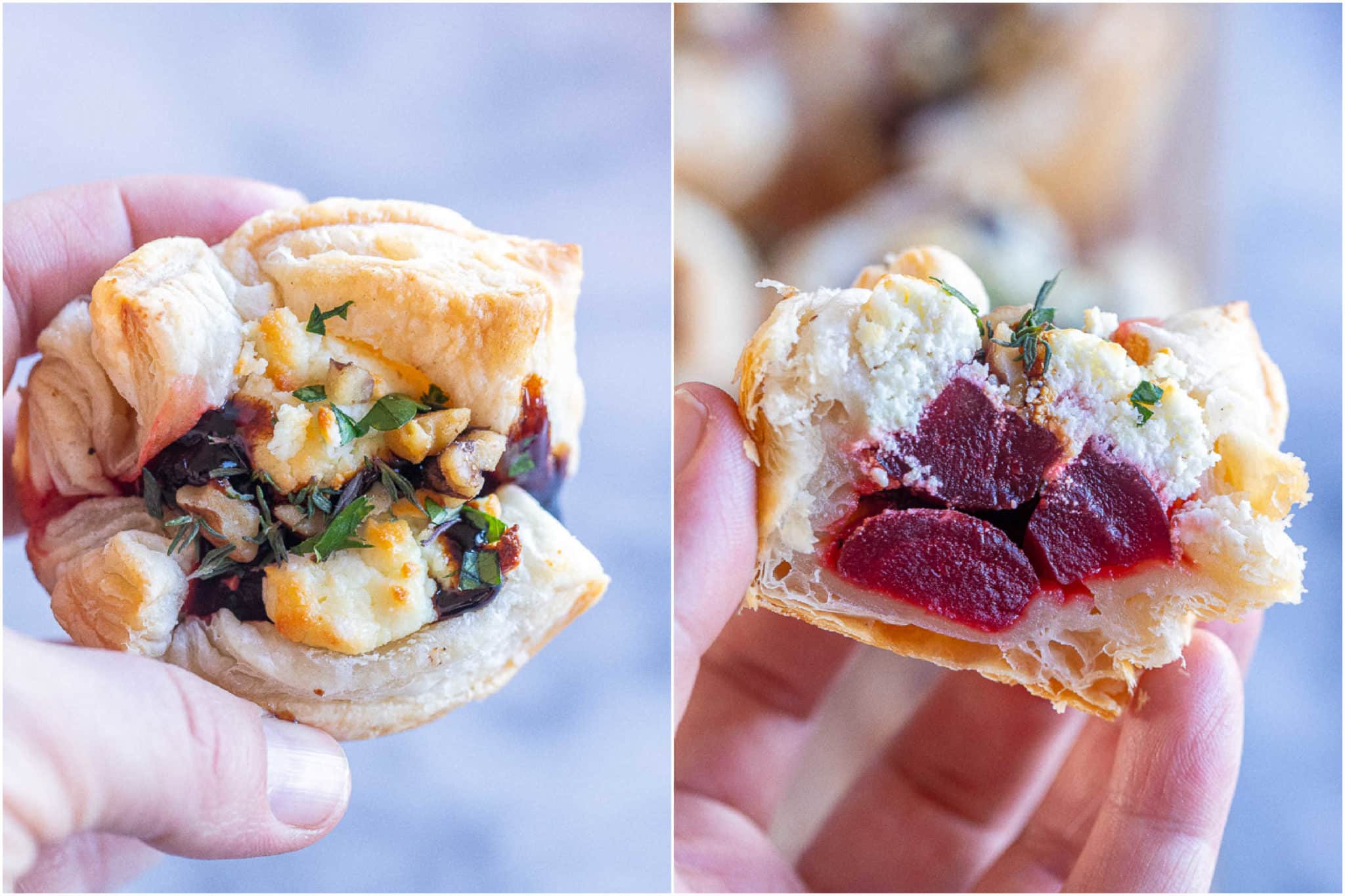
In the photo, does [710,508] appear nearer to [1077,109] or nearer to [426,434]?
[426,434]

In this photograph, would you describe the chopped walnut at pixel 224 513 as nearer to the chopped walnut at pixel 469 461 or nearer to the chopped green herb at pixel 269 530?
the chopped green herb at pixel 269 530

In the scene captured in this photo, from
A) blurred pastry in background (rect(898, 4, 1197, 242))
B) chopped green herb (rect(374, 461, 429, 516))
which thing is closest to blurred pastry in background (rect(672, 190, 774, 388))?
blurred pastry in background (rect(898, 4, 1197, 242))

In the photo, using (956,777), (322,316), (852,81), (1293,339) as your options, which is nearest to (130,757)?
(322,316)

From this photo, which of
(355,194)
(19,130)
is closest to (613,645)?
(355,194)

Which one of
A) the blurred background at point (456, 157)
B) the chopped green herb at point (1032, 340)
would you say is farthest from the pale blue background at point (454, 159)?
the chopped green herb at point (1032, 340)

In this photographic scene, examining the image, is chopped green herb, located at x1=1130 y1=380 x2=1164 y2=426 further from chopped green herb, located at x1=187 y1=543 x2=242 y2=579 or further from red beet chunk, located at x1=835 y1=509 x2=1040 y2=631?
chopped green herb, located at x1=187 y1=543 x2=242 y2=579

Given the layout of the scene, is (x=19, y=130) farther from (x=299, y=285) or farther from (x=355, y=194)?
(x=299, y=285)
